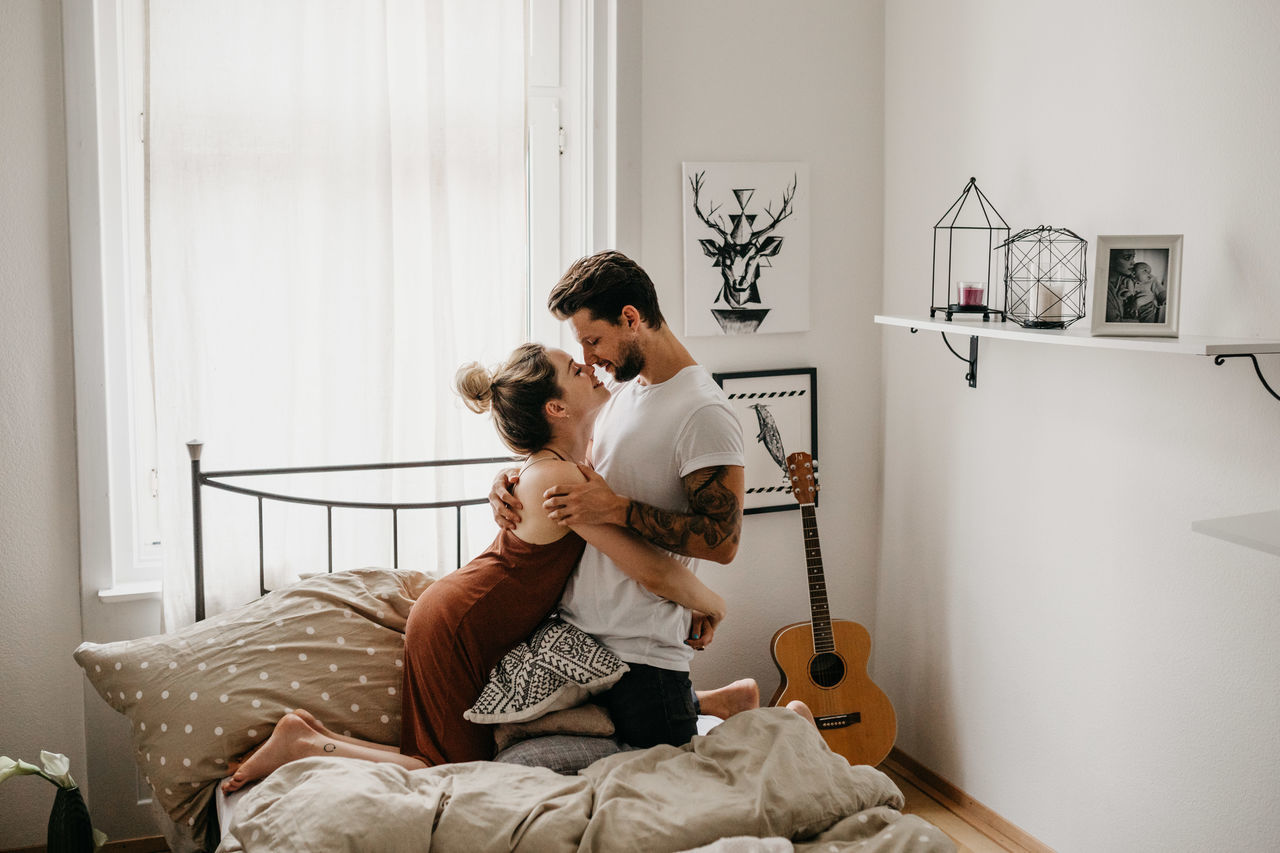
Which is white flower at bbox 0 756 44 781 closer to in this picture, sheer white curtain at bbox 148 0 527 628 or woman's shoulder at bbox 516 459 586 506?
sheer white curtain at bbox 148 0 527 628

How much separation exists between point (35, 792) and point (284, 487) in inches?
36.1

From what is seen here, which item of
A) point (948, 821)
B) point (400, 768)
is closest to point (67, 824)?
point (400, 768)

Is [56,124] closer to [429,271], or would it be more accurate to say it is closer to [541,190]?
[429,271]

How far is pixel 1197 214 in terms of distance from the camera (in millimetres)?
2109

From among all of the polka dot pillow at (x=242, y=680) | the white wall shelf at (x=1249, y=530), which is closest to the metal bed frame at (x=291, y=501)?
the polka dot pillow at (x=242, y=680)

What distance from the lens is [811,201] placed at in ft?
9.97

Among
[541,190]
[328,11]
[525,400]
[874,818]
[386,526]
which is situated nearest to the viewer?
[874,818]

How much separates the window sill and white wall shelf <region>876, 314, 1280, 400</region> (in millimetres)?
1974

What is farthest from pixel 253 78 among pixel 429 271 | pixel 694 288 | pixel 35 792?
pixel 35 792

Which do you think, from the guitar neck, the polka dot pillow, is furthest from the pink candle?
the polka dot pillow

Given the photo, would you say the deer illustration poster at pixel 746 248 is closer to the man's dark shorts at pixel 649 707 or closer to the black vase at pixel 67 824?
the man's dark shorts at pixel 649 707

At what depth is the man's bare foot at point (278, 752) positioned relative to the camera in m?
2.01

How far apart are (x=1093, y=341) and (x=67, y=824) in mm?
2293

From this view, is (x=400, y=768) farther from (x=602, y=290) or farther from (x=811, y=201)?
(x=811, y=201)
